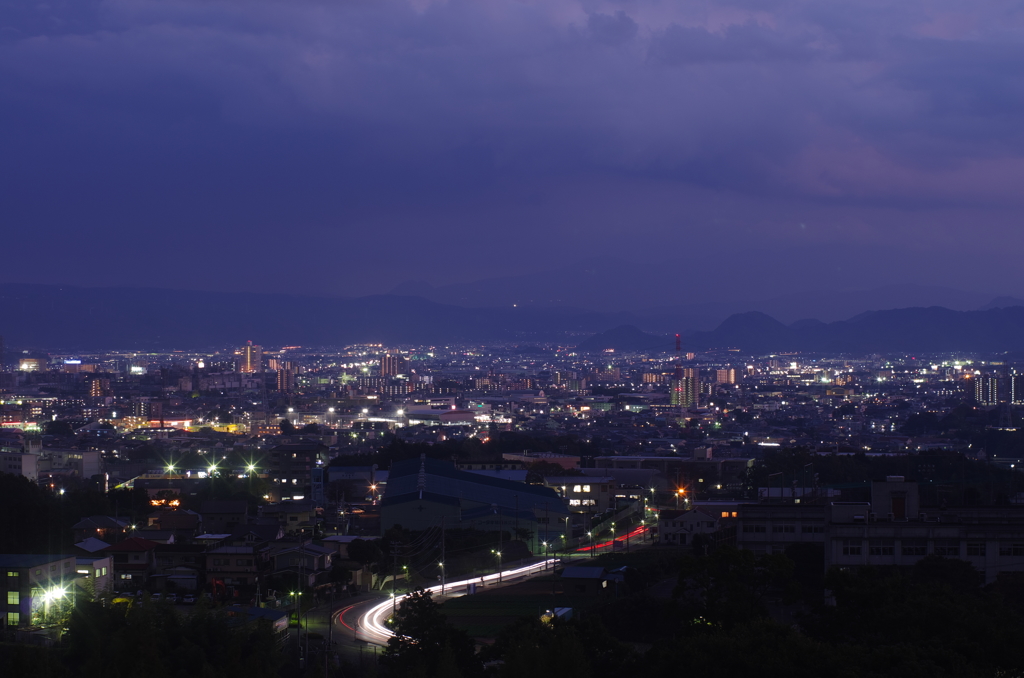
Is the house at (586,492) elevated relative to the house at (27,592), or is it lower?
lower

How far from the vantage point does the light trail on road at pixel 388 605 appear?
31.2ft

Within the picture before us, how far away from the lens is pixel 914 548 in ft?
31.0

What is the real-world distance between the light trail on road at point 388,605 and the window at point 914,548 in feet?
13.0

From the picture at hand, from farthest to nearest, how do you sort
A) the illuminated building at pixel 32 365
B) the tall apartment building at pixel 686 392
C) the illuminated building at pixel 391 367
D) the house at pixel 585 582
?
the illuminated building at pixel 391 367, the illuminated building at pixel 32 365, the tall apartment building at pixel 686 392, the house at pixel 585 582

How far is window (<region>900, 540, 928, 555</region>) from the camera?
9.46 m

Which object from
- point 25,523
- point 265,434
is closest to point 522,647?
point 25,523

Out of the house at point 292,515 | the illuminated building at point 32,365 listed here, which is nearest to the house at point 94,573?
the house at point 292,515

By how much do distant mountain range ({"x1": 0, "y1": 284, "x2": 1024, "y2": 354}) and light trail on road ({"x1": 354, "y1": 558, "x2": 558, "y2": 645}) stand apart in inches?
3685

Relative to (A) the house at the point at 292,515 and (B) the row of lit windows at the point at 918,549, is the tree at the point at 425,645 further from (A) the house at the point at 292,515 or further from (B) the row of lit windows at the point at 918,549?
(A) the house at the point at 292,515

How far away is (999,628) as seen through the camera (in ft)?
20.0

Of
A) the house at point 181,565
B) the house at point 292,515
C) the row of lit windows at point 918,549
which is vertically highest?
the row of lit windows at point 918,549

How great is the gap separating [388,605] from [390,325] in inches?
4931

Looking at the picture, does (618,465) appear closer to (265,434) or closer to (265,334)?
(265,434)

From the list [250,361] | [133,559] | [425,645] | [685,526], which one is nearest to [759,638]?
[425,645]
